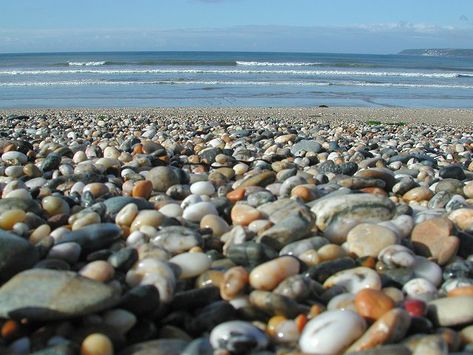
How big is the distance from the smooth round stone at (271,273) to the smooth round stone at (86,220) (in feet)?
2.94

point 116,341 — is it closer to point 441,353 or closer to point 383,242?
point 441,353

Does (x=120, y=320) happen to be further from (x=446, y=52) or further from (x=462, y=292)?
(x=446, y=52)

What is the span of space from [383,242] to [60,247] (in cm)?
120

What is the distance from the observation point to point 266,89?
19.0m

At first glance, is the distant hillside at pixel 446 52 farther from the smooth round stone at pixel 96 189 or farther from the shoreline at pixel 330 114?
the smooth round stone at pixel 96 189

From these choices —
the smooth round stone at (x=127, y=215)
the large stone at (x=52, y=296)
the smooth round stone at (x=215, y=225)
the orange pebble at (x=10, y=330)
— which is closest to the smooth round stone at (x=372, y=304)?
the large stone at (x=52, y=296)

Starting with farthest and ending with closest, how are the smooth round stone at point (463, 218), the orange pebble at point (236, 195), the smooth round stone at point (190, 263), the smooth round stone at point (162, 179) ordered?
the smooth round stone at point (162, 179)
the orange pebble at point (236, 195)
the smooth round stone at point (463, 218)
the smooth round stone at point (190, 263)

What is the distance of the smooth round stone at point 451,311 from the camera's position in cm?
164

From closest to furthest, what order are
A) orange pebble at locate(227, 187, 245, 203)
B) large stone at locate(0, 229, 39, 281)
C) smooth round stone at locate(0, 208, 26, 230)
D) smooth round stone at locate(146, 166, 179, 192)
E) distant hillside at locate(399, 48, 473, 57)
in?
large stone at locate(0, 229, 39, 281) → smooth round stone at locate(0, 208, 26, 230) → orange pebble at locate(227, 187, 245, 203) → smooth round stone at locate(146, 166, 179, 192) → distant hillside at locate(399, 48, 473, 57)

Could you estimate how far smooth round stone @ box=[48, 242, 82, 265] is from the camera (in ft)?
6.64

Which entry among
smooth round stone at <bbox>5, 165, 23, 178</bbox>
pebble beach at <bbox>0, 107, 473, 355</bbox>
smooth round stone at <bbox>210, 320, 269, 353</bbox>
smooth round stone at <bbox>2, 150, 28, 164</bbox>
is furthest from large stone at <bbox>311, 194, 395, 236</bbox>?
smooth round stone at <bbox>2, 150, 28, 164</bbox>

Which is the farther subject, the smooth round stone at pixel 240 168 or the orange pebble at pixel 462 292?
the smooth round stone at pixel 240 168

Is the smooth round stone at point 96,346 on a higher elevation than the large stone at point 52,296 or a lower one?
lower

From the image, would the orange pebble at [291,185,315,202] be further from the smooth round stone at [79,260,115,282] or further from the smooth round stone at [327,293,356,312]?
the smooth round stone at [79,260,115,282]
